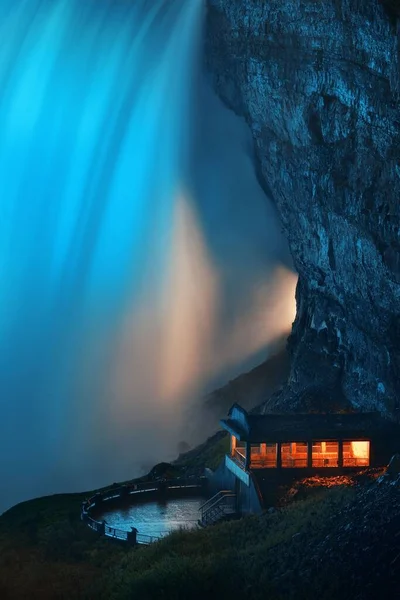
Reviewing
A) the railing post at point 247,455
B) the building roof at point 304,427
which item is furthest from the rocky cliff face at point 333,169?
the railing post at point 247,455

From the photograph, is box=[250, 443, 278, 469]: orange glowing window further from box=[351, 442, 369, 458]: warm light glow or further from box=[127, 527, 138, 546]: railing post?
box=[127, 527, 138, 546]: railing post

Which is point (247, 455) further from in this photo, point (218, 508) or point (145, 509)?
point (145, 509)

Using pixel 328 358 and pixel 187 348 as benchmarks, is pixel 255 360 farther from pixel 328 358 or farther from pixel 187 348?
pixel 328 358

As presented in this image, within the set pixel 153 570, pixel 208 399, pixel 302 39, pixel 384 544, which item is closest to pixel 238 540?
pixel 153 570

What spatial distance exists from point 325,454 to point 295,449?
3.00ft

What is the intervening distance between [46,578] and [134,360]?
78.0ft

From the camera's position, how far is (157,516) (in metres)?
36.1

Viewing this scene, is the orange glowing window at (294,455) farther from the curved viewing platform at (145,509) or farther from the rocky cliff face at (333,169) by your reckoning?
the rocky cliff face at (333,169)

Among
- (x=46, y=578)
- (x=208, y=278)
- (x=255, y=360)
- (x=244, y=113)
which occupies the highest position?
(x=244, y=113)

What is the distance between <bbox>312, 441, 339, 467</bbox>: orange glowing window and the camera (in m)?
36.3

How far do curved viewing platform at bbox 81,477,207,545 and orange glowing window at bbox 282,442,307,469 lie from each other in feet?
9.79

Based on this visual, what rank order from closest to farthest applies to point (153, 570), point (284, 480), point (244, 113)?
point (153, 570), point (284, 480), point (244, 113)

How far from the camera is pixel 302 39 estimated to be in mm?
39969

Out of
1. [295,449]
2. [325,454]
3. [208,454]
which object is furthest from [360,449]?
[208,454]
